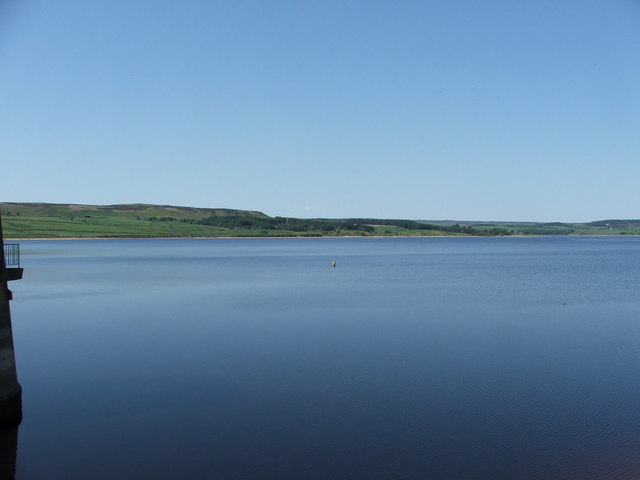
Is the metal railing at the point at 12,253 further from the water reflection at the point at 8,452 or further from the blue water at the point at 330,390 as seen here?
the water reflection at the point at 8,452

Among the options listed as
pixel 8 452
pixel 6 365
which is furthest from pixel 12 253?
pixel 8 452

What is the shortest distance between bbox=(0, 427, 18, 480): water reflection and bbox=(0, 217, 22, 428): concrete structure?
→ 284 millimetres

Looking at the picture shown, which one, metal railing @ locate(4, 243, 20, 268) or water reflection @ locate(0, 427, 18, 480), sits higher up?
metal railing @ locate(4, 243, 20, 268)

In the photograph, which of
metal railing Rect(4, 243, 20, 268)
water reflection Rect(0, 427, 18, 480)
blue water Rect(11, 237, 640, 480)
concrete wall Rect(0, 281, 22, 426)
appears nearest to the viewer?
water reflection Rect(0, 427, 18, 480)

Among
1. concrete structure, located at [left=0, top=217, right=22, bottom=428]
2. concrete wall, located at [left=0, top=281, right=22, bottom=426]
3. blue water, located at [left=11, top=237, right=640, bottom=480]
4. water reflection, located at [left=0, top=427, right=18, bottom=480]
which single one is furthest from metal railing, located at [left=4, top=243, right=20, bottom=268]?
water reflection, located at [left=0, top=427, right=18, bottom=480]

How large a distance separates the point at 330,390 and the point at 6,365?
8.41m

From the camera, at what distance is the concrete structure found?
528 inches

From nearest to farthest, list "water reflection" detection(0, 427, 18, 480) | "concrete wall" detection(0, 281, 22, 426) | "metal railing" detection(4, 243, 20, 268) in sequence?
"water reflection" detection(0, 427, 18, 480), "concrete wall" detection(0, 281, 22, 426), "metal railing" detection(4, 243, 20, 268)

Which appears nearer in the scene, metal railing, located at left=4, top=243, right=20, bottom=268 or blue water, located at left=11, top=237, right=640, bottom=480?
blue water, located at left=11, top=237, right=640, bottom=480

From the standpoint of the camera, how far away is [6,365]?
13.6m

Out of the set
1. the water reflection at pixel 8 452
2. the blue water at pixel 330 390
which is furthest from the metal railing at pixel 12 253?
the water reflection at pixel 8 452

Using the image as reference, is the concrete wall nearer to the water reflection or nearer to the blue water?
the water reflection

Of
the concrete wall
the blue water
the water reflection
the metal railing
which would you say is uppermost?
the metal railing

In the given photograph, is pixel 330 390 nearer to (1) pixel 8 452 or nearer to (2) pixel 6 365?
(1) pixel 8 452
